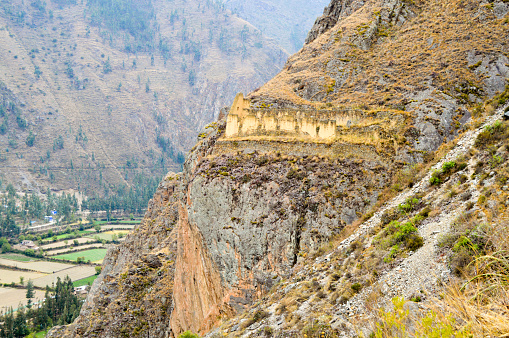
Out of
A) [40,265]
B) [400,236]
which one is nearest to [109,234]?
[40,265]

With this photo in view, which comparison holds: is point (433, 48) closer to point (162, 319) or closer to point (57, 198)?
point (162, 319)

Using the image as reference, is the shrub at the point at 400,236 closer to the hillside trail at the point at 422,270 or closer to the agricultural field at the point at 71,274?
the hillside trail at the point at 422,270

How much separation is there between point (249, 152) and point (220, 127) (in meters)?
5.32

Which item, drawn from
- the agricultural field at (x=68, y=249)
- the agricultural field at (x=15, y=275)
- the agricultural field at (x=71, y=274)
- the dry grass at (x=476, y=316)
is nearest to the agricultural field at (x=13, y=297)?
the agricultural field at (x=71, y=274)

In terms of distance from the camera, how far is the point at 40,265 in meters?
106

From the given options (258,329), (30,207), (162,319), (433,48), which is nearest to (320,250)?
(258,329)

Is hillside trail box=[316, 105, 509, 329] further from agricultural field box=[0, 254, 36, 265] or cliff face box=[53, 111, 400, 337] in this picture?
agricultural field box=[0, 254, 36, 265]

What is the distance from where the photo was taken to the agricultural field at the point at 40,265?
103 meters

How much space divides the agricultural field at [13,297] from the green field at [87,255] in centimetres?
2182

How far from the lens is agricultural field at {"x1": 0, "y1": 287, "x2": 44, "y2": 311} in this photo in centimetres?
8157

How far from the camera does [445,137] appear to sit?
28062mm

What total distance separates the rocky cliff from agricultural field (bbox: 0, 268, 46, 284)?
220 ft

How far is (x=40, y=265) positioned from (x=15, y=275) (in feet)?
26.5

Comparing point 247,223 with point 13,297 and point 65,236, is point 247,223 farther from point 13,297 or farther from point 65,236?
point 65,236
